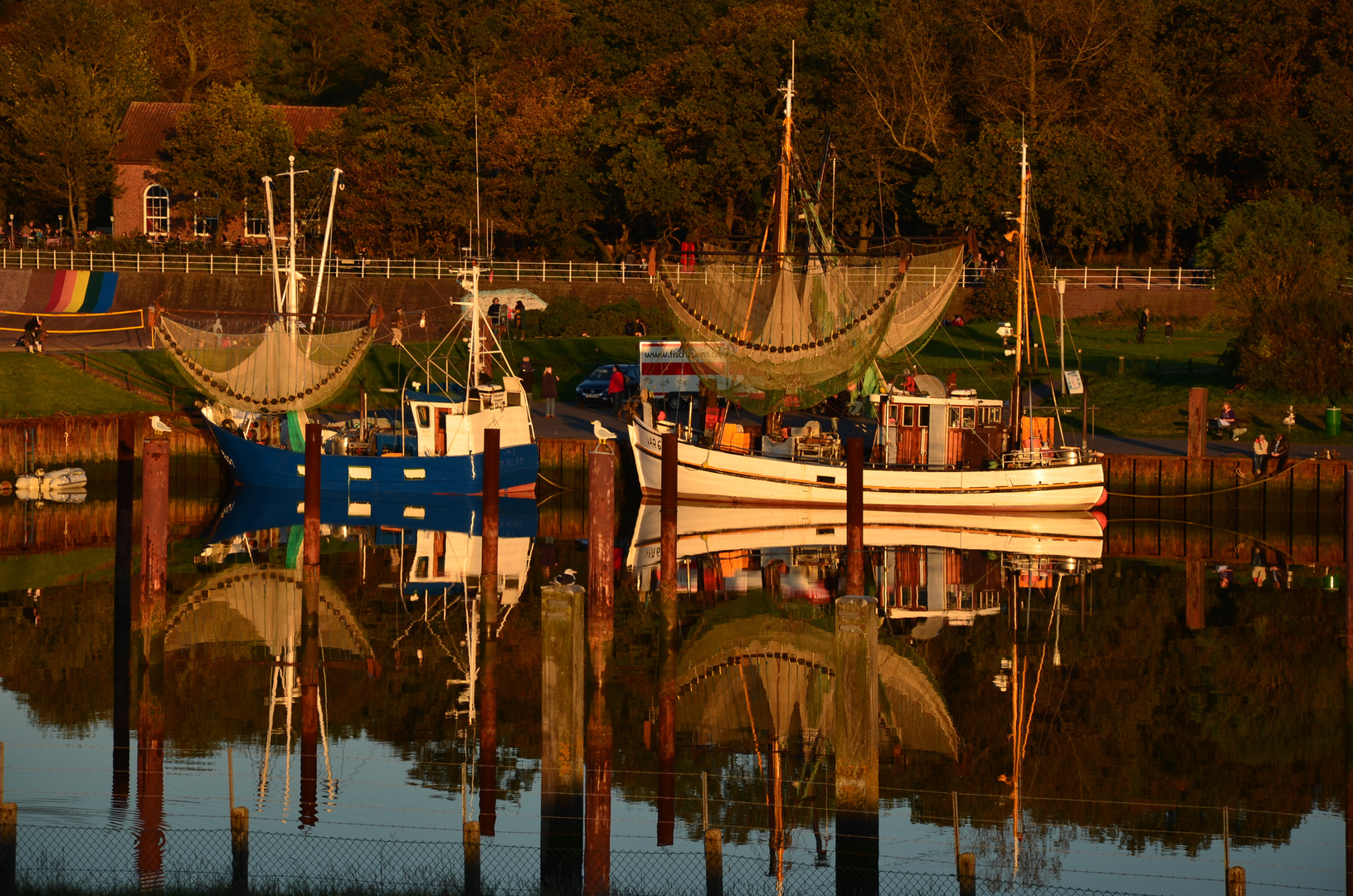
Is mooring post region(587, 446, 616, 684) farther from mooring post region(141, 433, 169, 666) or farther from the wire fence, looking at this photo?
the wire fence

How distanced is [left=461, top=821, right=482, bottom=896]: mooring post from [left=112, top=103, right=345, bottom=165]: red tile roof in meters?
70.8

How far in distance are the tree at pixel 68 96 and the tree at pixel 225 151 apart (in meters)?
4.49

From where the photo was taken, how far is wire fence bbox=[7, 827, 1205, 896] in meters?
15.9

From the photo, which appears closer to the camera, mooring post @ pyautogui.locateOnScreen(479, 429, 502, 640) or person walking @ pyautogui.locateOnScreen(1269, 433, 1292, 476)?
Answer: mooring post @ pyautogui.locateOnScreen(479, 429, 502, 640)

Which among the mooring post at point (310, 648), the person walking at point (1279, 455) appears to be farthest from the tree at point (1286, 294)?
the mooring post at point (310, 648)

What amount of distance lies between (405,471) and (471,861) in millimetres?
30677

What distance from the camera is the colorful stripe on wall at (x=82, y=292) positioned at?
226 ft

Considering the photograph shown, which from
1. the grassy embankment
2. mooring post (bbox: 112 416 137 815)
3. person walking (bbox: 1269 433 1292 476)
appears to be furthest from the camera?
the grassy embankment

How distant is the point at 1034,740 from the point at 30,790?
13.0m

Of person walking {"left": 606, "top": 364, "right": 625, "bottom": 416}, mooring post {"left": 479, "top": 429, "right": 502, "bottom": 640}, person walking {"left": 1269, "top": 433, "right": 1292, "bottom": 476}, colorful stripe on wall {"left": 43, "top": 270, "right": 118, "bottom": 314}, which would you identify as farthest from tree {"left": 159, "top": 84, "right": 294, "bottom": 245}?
person walking {"left": 1269, "top": 433, "right": 1292, "bottom": 476}

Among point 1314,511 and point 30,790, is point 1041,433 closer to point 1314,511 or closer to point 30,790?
point 1314,511

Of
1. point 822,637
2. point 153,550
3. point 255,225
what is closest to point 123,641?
point 153,550

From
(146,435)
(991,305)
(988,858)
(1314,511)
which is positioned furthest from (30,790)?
(991,305)

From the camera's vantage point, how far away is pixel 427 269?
73312mm
